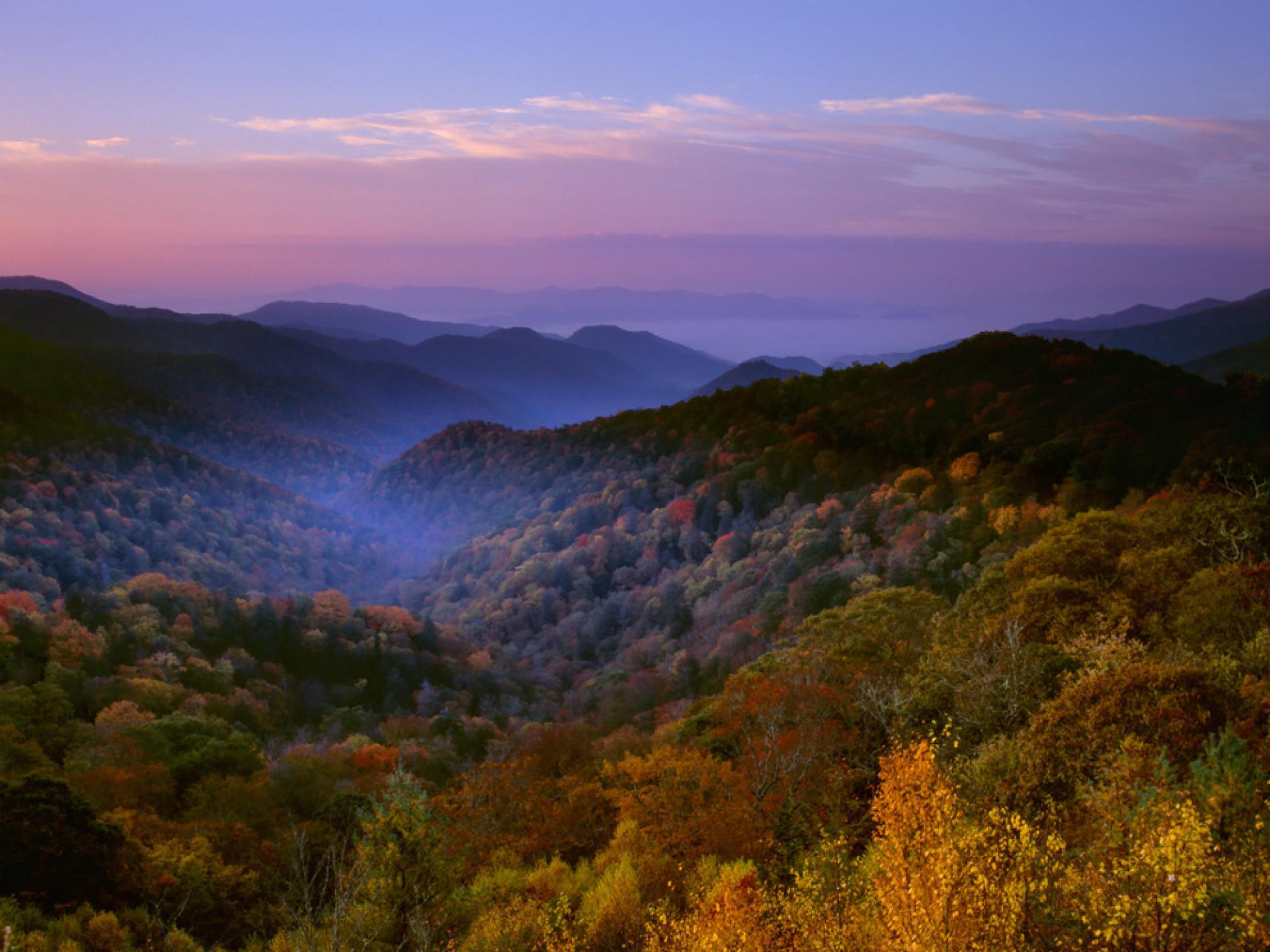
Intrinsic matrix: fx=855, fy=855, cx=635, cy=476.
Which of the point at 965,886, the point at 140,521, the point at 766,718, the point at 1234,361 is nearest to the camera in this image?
the point at 965,886

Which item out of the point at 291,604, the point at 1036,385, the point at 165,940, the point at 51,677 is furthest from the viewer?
the point at 291,604

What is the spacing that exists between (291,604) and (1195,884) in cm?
9557

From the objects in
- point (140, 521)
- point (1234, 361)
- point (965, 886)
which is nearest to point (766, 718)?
point (965, 886)

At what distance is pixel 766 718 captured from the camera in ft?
109

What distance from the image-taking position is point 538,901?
23.6 metres

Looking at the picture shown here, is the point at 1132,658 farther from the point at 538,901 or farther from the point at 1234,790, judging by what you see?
the point at 538,901

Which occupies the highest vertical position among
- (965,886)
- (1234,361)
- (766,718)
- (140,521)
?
(1234,361)

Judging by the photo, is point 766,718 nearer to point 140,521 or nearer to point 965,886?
point 965,886

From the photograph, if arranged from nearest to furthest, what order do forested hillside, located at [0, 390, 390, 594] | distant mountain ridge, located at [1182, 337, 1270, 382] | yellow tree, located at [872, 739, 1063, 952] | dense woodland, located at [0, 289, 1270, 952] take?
yellow tree, located at [872, 739, 1063, 952] < dense woodland, located at [0, 289, 1270, 952] < forested hillside, located at [0, 390, 390, 594] < distant mountain ridge, located at [1182, 337, 1270, 382]

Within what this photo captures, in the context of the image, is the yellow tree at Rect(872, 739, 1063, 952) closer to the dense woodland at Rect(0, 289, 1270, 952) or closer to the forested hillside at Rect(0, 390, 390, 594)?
the dense woodland at Rect(0, 289, 1270, 952)

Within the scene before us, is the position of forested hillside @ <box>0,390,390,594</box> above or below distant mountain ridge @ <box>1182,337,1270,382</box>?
below

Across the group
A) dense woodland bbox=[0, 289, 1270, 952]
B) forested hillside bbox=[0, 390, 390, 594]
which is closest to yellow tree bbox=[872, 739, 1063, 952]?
dense woodland bbox=[0, 289, 1270, 952]

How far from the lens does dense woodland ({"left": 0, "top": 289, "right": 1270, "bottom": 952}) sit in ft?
58.2

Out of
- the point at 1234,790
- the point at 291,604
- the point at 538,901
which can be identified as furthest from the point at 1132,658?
the point at 291,604
